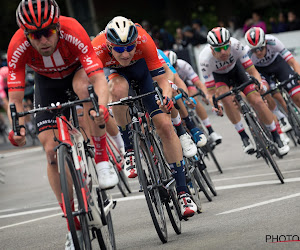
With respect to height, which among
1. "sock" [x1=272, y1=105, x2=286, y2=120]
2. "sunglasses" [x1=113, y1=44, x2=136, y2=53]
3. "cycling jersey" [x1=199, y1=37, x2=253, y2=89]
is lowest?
"sock" [x1=272, y1=105, x2=286, y2=120]

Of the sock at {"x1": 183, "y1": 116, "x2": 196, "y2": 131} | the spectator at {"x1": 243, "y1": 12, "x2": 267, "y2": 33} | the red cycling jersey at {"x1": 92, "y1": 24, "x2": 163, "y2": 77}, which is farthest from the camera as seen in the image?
the spectator at {"x1": 243, "y1": 12, "x2": 267, "y2": 33}

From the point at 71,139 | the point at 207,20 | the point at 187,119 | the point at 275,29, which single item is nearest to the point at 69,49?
the point at 71,139

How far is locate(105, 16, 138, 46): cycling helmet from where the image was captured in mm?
7320

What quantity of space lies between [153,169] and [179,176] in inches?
26.3

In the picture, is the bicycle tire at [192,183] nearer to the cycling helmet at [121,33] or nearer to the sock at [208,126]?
the cycling helmet at [121,33]

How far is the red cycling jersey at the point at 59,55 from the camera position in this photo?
Result: 646cm

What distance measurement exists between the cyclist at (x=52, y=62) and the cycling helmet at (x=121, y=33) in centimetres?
67

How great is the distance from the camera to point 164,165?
25.1 feet

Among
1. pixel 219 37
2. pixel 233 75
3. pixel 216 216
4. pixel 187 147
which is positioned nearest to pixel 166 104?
pixel 216 216

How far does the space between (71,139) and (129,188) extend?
517cm

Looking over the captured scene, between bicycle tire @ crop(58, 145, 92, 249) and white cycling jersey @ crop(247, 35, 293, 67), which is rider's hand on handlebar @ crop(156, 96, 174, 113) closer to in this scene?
bicycle tire @ crop(58, 145, 92, 249)

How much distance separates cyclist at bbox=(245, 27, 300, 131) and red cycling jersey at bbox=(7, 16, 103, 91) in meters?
6.15

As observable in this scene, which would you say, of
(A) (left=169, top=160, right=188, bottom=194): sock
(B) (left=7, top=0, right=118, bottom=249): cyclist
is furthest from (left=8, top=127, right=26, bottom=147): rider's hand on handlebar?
(A) (left=169, top=160, right=188, bottom=194): sock

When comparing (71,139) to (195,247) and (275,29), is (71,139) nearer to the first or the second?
(195,247)
